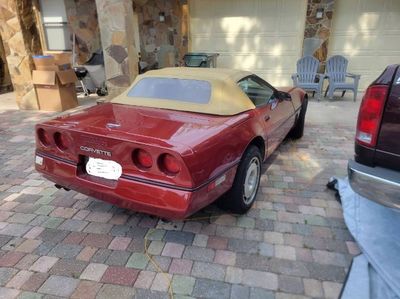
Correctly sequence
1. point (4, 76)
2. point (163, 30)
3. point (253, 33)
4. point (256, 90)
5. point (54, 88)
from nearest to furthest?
point (256, 90) < point (54, 88) < point (253, 33) < point (163, 30) < point (4, 76)

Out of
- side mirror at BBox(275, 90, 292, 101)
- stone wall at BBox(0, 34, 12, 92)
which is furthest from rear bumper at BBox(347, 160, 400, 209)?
stone wall at BBox(0, 34, 12, 92)

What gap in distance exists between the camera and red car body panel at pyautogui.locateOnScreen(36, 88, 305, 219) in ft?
6.86

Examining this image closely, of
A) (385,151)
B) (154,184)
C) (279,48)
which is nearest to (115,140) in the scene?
(154,184)

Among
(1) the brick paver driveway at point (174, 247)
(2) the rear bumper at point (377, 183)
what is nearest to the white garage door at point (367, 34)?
(1) the brick paver driveway at point (174, 247)

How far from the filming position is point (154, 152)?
2.10 m

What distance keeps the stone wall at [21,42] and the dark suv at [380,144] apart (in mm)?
6849

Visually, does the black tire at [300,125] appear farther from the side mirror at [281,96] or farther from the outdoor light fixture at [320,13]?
the outdoor light fixture at [320,13]

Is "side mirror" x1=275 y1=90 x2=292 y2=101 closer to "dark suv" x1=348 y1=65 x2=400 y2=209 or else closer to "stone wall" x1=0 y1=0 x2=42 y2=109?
"dark suv" x1=348 y1=65 x2=400 y2=209

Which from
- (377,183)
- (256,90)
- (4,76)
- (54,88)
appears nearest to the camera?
(377,183)

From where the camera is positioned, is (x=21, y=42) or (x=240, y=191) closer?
(x=240, y=191)

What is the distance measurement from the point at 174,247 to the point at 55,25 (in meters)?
9.43

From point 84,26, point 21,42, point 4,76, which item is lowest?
point 4,76

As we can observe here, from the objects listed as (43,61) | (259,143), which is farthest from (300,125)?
(43,61)

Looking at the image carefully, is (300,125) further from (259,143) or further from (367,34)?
(367,34)
